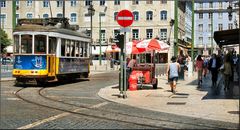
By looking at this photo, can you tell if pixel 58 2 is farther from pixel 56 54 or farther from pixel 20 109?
pixel 20 109

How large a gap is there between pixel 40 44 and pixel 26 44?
0.66 metres

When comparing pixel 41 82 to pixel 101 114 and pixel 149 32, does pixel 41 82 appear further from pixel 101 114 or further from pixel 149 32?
pixel 149 32

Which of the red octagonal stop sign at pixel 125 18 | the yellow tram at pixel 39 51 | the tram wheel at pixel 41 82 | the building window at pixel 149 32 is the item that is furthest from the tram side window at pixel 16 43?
the building window at pixel 149 32

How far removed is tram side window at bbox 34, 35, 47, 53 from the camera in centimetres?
2436

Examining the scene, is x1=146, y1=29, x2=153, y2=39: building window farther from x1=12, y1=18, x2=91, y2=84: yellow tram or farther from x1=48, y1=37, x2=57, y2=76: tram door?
x1=48, y1=37, x2=57, y2=76: tram door

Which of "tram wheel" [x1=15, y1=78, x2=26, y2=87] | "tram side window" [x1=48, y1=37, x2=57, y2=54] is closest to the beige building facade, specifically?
"tram wheel" [x1=15, y1=78, x2=26, y2=87]

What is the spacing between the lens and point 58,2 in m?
92.6

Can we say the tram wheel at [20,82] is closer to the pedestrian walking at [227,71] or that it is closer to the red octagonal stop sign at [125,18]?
the red octagonal stop sign at [125,18]

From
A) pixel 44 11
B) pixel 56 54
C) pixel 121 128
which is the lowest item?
pixel 121 128

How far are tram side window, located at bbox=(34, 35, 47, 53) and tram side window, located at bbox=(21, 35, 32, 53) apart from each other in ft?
0.93

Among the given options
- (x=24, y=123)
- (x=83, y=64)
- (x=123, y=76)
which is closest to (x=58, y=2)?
(x=83, y=64)

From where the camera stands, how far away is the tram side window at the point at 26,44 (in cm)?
2434

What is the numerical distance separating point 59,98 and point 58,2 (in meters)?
75.7

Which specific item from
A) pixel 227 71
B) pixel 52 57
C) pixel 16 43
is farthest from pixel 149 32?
pixel 227 71
